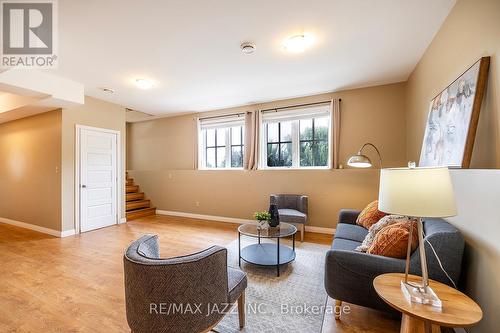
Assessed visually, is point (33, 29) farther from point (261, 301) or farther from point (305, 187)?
point (305, 187)

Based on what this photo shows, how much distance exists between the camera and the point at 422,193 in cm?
112

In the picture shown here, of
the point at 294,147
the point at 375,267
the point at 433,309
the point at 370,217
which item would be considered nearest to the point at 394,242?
the point at 375,267

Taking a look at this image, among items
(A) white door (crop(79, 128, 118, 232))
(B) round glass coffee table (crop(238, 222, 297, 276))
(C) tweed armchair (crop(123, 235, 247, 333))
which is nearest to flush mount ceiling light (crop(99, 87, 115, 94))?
(A) white door (crop(79, 128, 118, 232))

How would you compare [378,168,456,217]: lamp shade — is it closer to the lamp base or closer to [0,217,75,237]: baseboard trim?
the lamp base

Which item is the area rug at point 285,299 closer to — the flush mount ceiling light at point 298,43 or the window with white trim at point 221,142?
the flush mount ceiling light at point 298,43

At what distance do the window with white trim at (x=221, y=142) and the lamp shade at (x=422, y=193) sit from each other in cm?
417

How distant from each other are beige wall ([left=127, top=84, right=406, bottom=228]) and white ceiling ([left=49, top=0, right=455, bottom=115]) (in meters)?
0.49

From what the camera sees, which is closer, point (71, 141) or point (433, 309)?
point (433, 309)

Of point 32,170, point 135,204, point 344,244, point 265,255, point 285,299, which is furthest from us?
point 135,204

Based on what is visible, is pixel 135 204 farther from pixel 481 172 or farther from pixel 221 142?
pixel 481 172

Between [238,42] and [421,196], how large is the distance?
2.32 m

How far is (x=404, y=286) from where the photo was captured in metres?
1.30

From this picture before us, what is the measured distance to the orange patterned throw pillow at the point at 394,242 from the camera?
1.65 m

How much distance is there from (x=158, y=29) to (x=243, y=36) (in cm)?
87
